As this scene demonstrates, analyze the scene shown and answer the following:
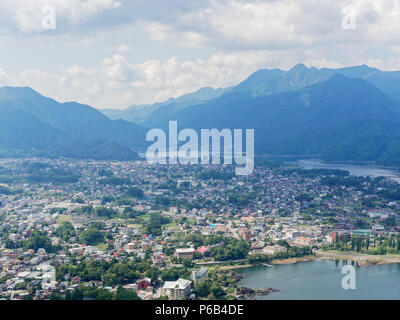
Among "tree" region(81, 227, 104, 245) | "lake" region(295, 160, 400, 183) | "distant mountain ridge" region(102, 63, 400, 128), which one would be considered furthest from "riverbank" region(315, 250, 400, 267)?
"distant mountain ridge" region(102, 63, 400, 128)

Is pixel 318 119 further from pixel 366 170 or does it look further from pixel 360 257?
pixel 360 257

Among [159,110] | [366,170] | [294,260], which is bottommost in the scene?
[294,260]

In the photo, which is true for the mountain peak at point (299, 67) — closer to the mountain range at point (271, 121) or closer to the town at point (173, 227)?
the mountain range at point (271, 121)

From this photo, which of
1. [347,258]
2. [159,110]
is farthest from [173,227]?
[159,110]

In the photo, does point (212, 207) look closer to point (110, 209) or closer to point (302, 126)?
point (110, 209)

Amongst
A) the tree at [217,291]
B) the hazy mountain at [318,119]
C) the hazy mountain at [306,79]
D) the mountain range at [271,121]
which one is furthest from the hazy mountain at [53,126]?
the tree at [217,291]
